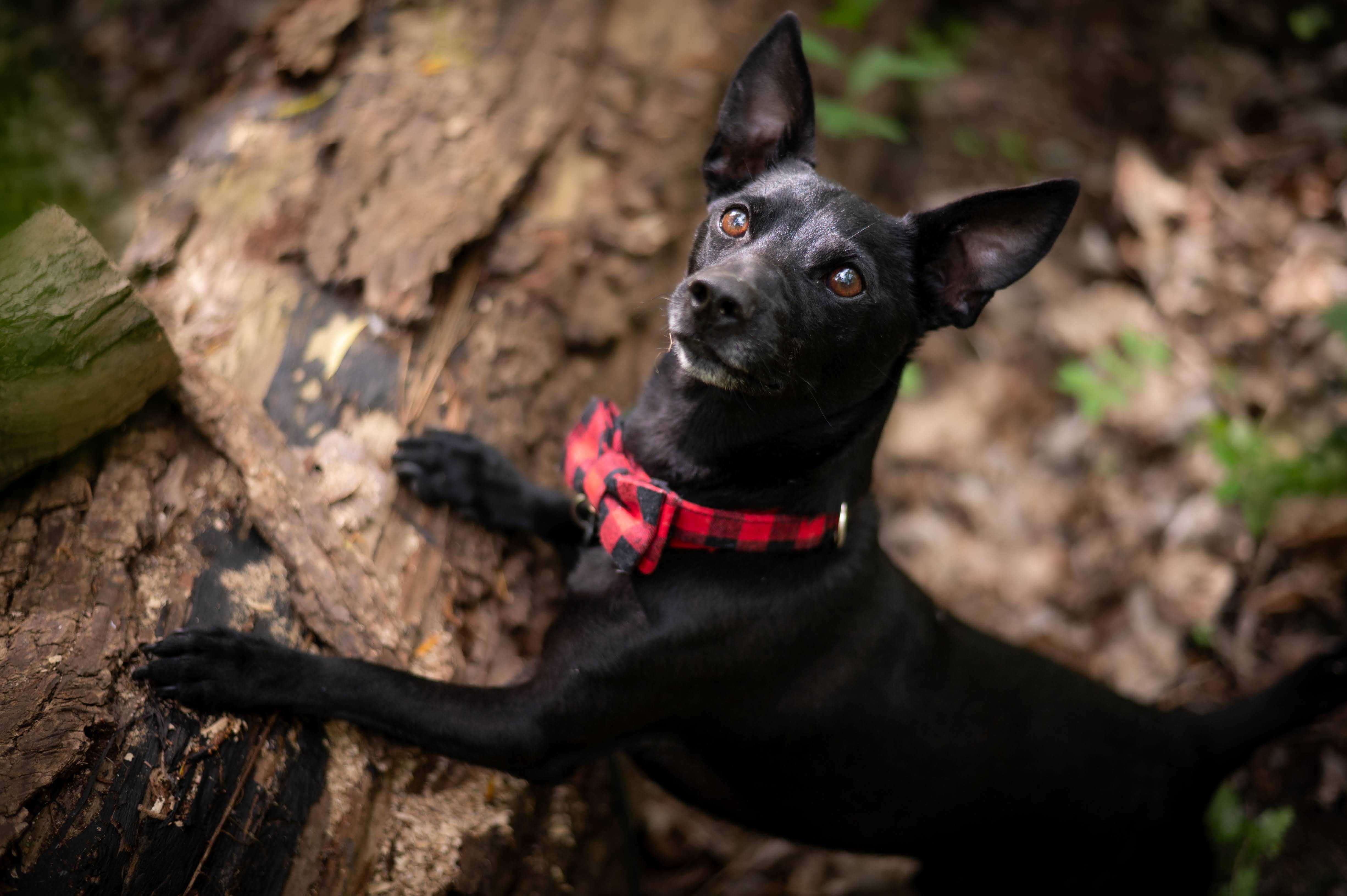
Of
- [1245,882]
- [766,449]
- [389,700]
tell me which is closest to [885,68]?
[766,449]

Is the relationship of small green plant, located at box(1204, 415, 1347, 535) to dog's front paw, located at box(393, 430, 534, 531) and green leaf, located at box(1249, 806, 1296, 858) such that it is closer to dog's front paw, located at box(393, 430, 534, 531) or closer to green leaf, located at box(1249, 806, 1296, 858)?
green leaf, located at box(1249, 806, 1296, 858)

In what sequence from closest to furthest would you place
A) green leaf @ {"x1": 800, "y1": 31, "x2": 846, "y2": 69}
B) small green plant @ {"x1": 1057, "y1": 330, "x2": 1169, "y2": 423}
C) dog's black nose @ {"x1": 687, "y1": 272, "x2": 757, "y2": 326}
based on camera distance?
1. dog's black nose @ {"x1": 687, "y1": 272, "x2": 757, "y2": 326}
2. green leaf @ {"x1": 800, "y1": 31, "x2": 846, "y2": 69}
3. small green plant @ {"x1": 1057, "y1": 330, "x2": 1169, "y2": 423}

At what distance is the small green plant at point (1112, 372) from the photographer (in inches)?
170

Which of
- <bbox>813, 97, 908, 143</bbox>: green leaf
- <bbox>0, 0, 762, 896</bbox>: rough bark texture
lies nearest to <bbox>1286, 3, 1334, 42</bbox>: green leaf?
<bbox>813, 97, 908, 143</bbox>: green leaf

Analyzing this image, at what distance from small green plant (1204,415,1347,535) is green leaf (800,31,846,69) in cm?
263

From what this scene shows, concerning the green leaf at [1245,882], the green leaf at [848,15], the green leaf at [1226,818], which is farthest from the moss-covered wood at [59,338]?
the green leaf at [1245,882]

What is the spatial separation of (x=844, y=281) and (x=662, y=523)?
87cm

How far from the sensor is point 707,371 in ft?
7.50

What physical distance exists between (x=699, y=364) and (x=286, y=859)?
5.18ft

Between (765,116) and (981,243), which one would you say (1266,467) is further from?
(765,116)

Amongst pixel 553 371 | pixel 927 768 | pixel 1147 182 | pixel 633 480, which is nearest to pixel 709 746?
pixel 927 768

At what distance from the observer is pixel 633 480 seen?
7.47 feet

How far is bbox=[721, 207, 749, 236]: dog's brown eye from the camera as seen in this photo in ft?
8.24

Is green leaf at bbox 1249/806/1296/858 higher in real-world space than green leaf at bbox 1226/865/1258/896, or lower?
higher
